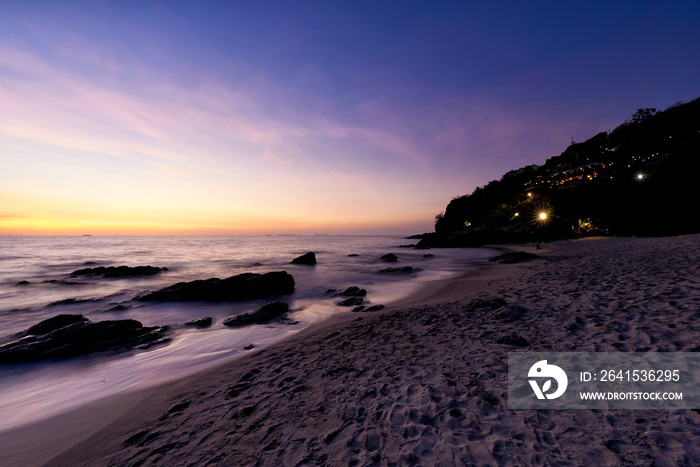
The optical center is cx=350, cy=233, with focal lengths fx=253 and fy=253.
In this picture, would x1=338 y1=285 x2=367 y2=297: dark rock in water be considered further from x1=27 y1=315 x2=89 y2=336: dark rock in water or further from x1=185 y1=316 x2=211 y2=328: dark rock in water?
x1=27 y1=315 x2=89 y2=336: dark rock in water

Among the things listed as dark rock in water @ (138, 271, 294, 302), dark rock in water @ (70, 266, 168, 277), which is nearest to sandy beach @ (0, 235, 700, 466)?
dark rock in water @ (138, 271, 294, 302)

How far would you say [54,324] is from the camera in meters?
9.29

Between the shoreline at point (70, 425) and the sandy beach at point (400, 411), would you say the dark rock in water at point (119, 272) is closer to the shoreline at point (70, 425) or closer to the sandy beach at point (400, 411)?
the shoreline at point (70, 425)

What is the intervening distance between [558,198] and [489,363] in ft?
184

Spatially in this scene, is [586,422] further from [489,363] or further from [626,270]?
[626,270]

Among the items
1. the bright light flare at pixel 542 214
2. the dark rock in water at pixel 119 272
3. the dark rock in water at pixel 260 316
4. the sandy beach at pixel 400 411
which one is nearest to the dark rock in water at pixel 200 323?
the dark rock in water at pixel 260 316

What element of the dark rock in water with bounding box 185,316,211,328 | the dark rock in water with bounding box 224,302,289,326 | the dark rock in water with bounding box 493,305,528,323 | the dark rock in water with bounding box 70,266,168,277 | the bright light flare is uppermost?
the bright light flare

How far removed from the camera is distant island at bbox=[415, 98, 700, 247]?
100 ft

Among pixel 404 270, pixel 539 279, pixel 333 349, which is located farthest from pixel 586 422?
pixel 404 270

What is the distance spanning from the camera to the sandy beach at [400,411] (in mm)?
2994

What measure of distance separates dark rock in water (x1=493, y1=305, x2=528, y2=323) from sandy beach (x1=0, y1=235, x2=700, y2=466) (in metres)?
0.13

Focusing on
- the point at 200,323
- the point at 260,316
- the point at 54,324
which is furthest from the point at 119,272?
the point at 260,316

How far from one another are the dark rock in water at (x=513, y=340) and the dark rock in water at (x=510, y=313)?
1304 mm

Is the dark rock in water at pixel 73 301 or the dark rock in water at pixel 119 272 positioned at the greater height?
the dark rock in water at pixel 73 301
